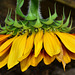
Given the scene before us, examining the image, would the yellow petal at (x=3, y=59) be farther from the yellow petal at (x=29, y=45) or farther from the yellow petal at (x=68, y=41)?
the yellow petal at (x=68, y=41)

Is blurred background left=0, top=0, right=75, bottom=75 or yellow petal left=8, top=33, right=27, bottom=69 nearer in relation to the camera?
yellow petal left=8, top=33, right=27, bottom=69

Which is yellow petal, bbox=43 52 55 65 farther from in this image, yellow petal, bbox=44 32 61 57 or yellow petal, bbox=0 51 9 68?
yellow petal, bbox=0 51 9 68

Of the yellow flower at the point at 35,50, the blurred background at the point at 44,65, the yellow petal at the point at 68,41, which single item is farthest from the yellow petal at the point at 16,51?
the blurred background at the point at 44,65

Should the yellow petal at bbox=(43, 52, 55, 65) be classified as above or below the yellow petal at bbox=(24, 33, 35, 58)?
below

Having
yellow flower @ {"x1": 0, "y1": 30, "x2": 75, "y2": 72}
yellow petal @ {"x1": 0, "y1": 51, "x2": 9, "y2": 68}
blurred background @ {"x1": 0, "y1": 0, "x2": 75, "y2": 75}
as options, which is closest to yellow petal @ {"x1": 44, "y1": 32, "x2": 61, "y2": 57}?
yellow flower @ {"x1": 0, "y1": 30, "x2": 75, "y2": 72}

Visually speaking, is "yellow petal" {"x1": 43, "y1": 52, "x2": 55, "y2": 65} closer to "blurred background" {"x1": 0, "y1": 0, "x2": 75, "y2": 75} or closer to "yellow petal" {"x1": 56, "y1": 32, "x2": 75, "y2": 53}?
"yellow petal" {"x1": 56, "y1": 32, "x2": 75, "y2": 53}

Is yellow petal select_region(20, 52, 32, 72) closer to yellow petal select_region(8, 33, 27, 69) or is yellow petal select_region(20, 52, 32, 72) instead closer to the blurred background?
yellow petal select_region(8, 33, 27, 69)

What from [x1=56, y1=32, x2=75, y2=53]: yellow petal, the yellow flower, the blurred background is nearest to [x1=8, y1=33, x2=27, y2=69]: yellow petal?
the yellow flower

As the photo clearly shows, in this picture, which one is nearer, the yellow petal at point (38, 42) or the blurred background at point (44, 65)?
the yellow petal at point (38, 42)

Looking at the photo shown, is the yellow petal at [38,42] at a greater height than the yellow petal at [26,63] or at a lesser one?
greater
